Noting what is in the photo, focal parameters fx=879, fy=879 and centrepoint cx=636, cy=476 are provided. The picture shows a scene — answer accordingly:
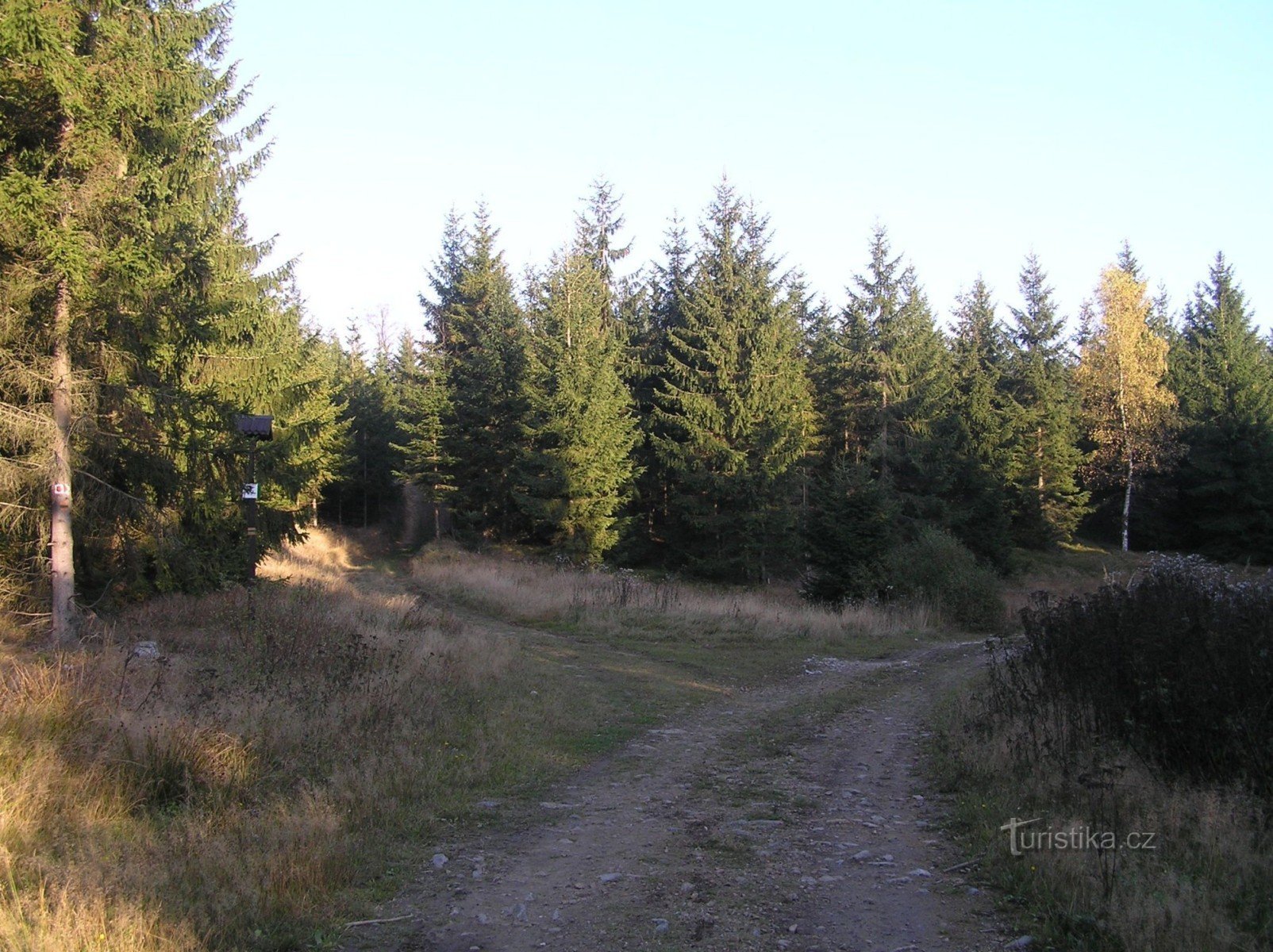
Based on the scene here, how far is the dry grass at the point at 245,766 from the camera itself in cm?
491

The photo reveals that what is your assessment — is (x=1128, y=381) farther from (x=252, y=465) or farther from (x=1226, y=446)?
(x=252, y=465)

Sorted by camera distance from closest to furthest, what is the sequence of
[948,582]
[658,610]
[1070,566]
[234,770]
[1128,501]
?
[234,770] < [658,610] < [948,582] < [1128,501] < [1070,566]

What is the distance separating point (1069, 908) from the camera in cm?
491

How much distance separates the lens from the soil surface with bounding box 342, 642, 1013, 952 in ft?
15.9

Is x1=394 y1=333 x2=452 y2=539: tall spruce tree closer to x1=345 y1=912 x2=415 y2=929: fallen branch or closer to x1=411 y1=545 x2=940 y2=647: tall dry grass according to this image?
x1=411 y1=545 x2=940 y2=647: tall dry grass

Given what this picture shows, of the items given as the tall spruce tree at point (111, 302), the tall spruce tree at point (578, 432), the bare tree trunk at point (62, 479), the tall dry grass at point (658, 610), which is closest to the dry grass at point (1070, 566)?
the tall dry grass at point (658, 610)

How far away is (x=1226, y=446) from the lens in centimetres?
Answer: 4647

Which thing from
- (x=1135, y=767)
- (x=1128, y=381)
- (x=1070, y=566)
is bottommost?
(x=1135, y=767)

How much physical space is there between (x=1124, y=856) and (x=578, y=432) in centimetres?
2919

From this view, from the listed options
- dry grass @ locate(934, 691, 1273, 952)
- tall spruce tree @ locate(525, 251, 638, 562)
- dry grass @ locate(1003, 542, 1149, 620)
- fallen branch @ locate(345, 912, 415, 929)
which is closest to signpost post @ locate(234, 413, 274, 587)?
fallen branch @ locate(345, 912, 415, 929)

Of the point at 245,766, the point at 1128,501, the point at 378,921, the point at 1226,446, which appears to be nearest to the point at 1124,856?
the point at 378,921

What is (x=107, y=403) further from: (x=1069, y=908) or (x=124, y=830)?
(x=1069, y=908)

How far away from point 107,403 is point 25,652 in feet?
12.8

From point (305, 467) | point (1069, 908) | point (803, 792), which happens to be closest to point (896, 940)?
point (1069, 908)
